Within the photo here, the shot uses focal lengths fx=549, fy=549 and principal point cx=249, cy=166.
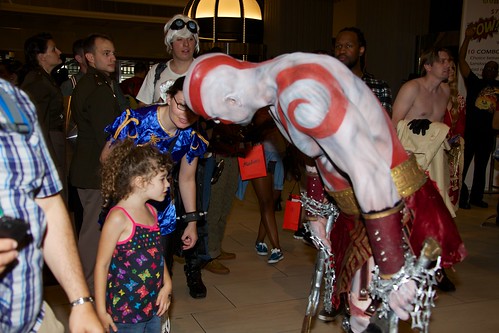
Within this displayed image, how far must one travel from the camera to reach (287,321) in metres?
3.44

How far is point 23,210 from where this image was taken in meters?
1.44

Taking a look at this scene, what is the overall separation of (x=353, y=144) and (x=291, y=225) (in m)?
2.73

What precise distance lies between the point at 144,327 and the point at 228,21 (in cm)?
344

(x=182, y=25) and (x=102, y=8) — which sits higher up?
(x=102, y=8)

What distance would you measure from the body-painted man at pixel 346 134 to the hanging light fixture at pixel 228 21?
3.47 meters

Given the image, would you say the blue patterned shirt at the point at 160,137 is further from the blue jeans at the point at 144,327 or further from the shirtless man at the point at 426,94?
the shirtless man at the point at 426,94

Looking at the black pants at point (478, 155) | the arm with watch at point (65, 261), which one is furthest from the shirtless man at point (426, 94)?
the black pants at point (478, 155)

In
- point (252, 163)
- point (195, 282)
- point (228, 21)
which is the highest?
point (228, 21)

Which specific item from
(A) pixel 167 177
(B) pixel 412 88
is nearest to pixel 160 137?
(A) pixel 167 177

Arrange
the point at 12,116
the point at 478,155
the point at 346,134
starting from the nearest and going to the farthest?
the point at 12,116 → the point at 346,134 → the point at 478,155

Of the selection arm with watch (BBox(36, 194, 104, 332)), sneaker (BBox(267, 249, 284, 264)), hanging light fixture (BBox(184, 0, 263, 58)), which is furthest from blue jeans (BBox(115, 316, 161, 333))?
hanging light fixture (BBox(184, 0, 263, 58))

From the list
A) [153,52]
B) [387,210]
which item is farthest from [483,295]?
[153,52]

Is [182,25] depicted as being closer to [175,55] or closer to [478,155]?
[175,55]

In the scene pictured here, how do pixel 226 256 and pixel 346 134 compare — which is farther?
pixel 226 256
